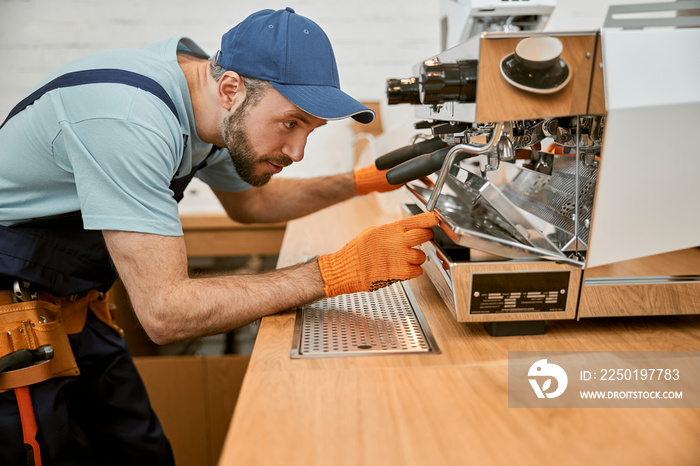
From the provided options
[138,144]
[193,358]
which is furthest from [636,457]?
[193,358]

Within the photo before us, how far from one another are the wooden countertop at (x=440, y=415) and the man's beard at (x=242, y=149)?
16.4 inches

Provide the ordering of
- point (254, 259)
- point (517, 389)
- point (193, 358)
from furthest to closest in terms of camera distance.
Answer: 1. point (254, 259)
2. point (193, 358)
3. point (517, 389)

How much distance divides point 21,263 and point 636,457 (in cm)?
102

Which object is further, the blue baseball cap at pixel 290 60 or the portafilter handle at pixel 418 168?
the blue baseball cap at pixel 290 60

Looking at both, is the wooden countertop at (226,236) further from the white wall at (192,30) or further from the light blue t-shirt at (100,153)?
the light blue t-shirt at (100,153)

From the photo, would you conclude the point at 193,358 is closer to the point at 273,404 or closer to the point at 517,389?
the point at 273,404

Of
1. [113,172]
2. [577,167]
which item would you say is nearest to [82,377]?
[113,172]

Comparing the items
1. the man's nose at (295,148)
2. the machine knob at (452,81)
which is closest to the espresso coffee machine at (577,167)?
the machine knob at (452,81)

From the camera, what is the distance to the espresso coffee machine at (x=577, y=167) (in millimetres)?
666

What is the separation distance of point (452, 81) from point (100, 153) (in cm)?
56

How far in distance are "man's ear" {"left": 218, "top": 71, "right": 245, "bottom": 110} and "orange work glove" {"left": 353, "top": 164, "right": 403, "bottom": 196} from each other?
0.48 m

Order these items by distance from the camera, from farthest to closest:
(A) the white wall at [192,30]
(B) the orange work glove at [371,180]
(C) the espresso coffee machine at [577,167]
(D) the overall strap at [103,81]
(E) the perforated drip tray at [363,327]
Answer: (A) the white wall at [192,30]
(B) the orange work glove at [371,180]
(D) the overall strap at [103,81]
(E) the perforated drip tray at [363,327]
(C) the espresso coffee machine at [577,167]

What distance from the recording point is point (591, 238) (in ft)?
2.38

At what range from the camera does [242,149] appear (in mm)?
1068
